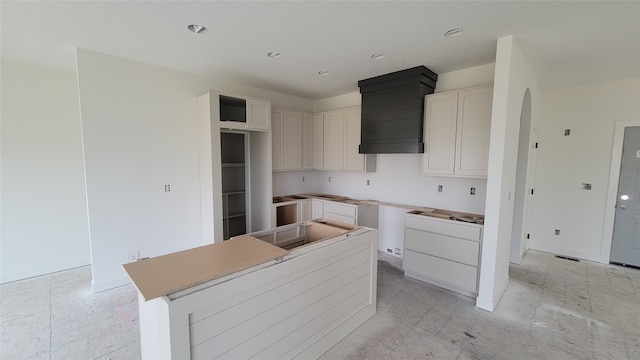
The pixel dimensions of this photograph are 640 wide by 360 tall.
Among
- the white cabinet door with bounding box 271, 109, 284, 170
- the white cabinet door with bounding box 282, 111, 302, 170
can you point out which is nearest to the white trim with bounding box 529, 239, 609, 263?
the white cabinet door with bounding box 282, 111, 302, 170

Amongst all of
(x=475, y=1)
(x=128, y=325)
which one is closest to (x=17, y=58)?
(x=128, y=325)

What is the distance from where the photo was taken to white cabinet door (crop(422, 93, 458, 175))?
3324 millimetres

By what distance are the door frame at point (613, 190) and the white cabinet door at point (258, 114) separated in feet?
16.3

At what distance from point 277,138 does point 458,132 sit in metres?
2.69

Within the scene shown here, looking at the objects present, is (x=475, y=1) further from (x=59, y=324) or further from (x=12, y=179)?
(x=12, y=179)

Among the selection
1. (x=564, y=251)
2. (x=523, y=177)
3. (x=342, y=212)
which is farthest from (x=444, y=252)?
(x=564, y=251)

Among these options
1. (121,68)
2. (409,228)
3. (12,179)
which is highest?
(121,68)

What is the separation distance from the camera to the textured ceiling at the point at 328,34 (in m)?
2.04

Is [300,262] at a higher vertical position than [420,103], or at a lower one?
lower

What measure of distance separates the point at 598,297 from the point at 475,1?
3485mm

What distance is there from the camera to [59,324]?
2504 mm

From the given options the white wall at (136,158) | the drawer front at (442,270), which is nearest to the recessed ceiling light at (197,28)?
the white wall at (136,158)

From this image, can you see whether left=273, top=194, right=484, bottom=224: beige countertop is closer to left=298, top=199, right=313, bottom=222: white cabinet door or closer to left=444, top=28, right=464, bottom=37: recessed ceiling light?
left=298, top=199, right=313, bottom=222: white cabinet door

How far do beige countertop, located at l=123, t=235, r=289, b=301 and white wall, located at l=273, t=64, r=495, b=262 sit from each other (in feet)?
9.08
